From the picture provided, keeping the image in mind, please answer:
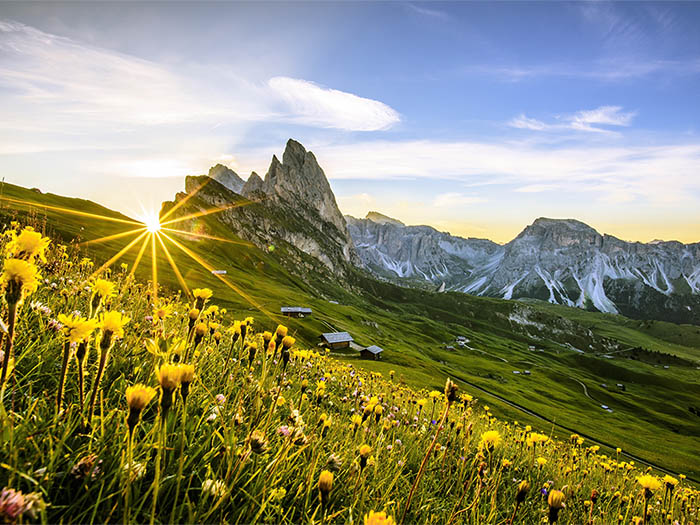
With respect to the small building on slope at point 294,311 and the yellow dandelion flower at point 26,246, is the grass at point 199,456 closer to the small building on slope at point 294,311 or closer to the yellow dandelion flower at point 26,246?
the yellow dandelion flower at point 26,246

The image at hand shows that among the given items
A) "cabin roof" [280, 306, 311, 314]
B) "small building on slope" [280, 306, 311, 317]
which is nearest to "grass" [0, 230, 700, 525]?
"cabin roof" [280, 306, 311, 314]

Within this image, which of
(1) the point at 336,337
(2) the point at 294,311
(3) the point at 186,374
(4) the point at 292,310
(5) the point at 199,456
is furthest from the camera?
(2) the point at 294,311

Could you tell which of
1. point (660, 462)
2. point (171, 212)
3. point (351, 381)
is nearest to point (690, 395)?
point (660, 462)

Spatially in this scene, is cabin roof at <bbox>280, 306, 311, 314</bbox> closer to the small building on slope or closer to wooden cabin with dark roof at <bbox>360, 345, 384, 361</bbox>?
the small building on slope

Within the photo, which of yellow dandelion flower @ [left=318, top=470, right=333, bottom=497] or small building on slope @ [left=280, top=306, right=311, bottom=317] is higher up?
yellow dandelion flower @ [left=318, top=470, right=333, bottom=497]

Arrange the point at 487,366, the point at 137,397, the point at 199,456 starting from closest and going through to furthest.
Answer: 1. the point at 137,397
2. the point at 199,456
3. the point at 487,366

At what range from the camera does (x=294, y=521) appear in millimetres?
2723

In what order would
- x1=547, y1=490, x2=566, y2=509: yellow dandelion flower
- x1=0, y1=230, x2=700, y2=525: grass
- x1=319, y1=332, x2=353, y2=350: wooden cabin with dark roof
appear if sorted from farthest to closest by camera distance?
x1=319, y1=332, x2=353, y2=350: wooden cabin with dark roof
x1=547, y1=490, x2=566, y2=509: yellow dandelion flower
x1=0, y1=230, x2=700, y2=525: grass

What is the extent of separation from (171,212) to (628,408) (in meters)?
228

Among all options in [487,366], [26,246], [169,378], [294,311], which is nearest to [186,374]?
[169,378]

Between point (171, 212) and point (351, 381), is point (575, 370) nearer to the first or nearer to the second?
point (351, 381)

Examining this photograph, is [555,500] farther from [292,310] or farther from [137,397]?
[292,310]

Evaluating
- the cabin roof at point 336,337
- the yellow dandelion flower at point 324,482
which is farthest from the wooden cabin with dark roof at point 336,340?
the yellow dandelion flower at point 324,482

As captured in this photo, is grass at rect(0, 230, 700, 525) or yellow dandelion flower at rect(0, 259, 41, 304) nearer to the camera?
grass at rect(0, 230, 700, 525)
